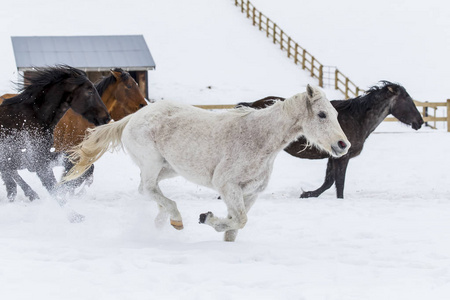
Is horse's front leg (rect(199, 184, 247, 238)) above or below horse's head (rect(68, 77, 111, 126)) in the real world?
below

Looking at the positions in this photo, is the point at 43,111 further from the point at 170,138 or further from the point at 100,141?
the point at 170,138

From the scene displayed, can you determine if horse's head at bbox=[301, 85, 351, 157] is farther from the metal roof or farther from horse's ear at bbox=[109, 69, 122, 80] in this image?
the metal roof

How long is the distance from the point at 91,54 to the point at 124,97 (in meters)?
15.6

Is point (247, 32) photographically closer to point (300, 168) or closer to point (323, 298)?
point (300, 168)

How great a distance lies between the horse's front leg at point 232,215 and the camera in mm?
5516

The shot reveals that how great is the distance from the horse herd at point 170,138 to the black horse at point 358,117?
2.86 meters

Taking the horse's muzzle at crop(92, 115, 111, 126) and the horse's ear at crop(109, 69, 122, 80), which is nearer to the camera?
the horse's muzzle at crop(92, 115, 111, 126)

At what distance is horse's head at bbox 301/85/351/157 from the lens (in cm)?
545

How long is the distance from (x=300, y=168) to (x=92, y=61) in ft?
42.9

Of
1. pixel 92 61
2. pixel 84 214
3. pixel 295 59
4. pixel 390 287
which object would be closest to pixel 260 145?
pixel 390 287

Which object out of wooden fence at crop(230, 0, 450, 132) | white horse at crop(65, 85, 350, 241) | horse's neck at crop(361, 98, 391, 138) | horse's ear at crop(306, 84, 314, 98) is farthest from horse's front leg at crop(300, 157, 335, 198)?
wooden fence at crop(230, 0, 450, 132)

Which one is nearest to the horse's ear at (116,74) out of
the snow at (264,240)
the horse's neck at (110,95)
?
the horse's neck at (110,95)

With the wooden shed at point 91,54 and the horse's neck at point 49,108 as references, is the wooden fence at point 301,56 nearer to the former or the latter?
the wooden shed at point 91,54

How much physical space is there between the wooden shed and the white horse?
17.0 m
